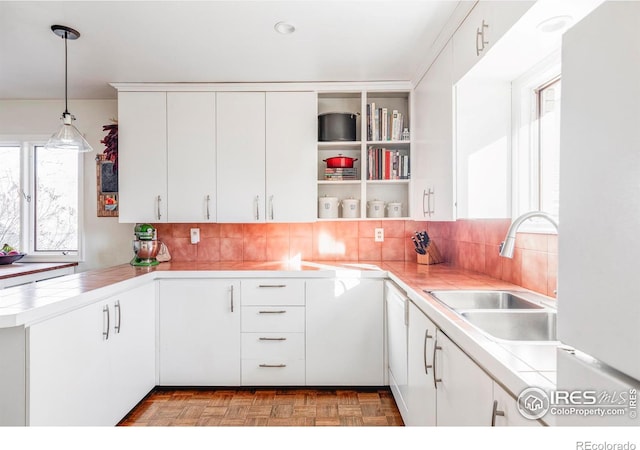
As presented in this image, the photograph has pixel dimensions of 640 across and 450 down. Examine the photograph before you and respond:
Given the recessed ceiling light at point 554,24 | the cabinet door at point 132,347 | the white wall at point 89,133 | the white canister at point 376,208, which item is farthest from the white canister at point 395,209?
the white wall at point 89,133

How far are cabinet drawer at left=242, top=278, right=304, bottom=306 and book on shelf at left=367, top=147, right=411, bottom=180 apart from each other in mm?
1109

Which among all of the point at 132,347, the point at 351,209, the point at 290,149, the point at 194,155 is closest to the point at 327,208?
the point at 351,209

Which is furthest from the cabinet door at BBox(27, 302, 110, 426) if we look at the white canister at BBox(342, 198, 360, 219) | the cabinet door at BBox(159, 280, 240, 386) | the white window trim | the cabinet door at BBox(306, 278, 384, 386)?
the white window trim

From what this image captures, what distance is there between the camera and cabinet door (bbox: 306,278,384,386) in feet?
8.70

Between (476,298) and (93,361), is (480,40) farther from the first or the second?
(93,361)

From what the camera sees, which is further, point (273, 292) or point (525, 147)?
point (273, 292)

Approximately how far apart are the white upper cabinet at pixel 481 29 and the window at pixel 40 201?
10.7 ft

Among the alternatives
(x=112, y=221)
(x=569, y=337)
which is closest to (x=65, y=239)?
(x=112, y=221)

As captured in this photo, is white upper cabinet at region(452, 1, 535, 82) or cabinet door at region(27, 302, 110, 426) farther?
cabinet door at region(27, 302, 110, 426)

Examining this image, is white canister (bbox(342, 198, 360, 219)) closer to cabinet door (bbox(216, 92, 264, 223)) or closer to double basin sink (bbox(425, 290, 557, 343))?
cabinet door (bbox(216, 92, 264, 223))

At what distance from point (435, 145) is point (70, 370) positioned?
92.8 inches

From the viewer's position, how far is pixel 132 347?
2334mm

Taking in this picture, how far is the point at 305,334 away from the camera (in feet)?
8.72

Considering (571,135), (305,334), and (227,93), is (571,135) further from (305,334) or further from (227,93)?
(227,93)
